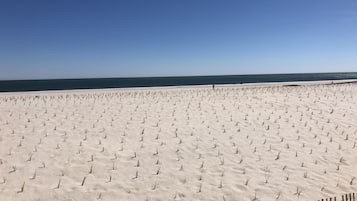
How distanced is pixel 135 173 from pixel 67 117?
8241 mm

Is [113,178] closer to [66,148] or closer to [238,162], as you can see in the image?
[66,148]

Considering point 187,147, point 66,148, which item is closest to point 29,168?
point 66,148

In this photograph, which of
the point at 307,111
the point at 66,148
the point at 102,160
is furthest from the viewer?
the point at 307,111

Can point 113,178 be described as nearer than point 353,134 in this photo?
Yes

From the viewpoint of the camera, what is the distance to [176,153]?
1224 centimetres

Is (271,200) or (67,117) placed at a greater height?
(67,117)

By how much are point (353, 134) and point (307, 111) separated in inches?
169

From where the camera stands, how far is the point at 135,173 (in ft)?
34.3

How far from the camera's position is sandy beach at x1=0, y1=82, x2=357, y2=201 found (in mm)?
9383

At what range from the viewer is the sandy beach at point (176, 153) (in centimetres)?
938

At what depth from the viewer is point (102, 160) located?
11.3 m

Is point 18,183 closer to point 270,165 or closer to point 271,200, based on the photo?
point 271,200

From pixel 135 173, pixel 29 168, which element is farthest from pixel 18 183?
pixel 135 173

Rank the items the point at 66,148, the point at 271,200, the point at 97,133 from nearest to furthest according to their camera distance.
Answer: the point at 271,200 → the point at 66,148 → the point at 97,133
